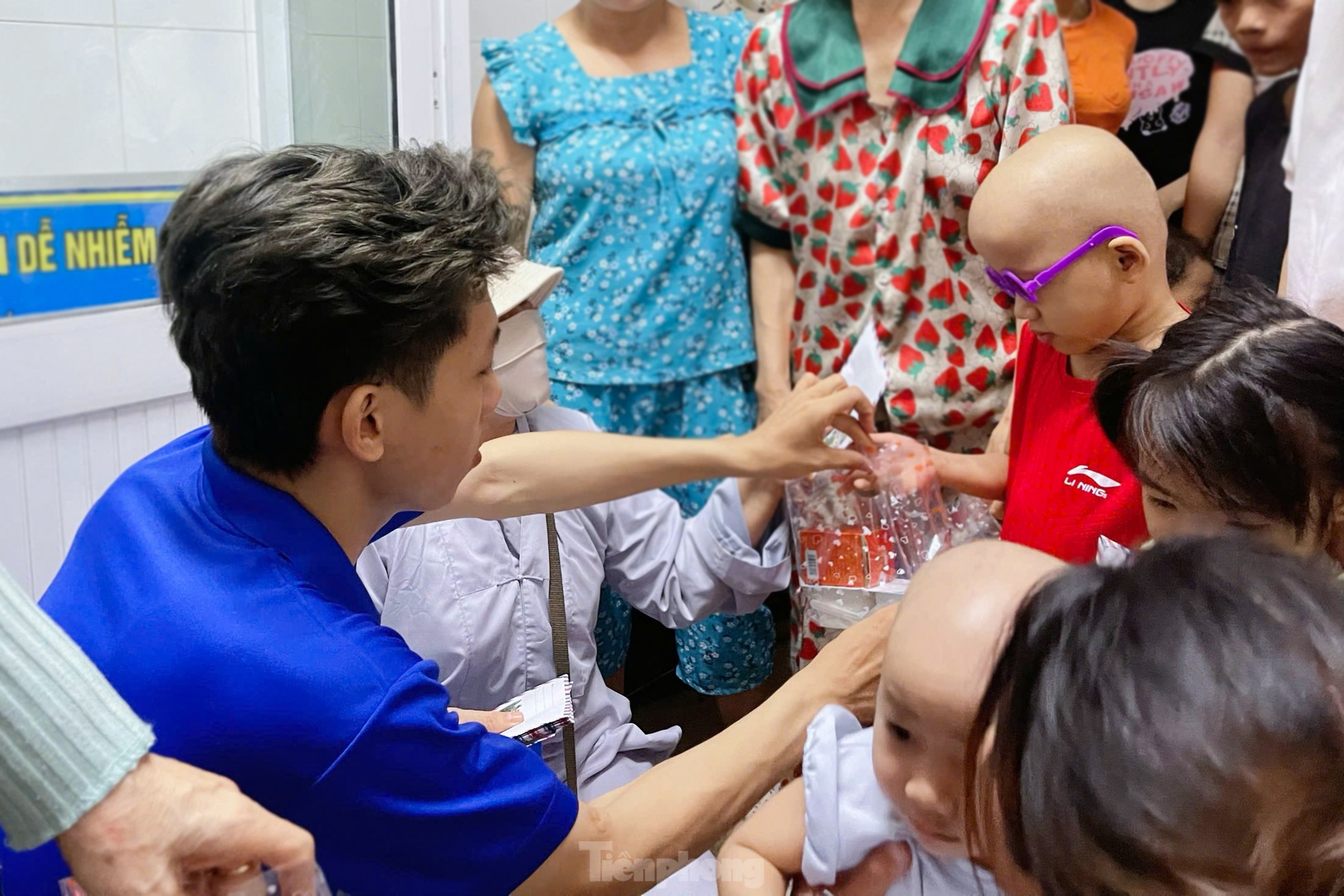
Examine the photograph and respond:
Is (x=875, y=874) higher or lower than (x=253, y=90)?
A: lower

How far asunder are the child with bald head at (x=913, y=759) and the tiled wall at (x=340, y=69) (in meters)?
1.72

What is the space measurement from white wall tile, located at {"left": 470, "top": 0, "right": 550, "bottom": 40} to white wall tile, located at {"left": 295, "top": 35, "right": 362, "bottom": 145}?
1.33 ft

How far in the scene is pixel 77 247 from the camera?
2035mm

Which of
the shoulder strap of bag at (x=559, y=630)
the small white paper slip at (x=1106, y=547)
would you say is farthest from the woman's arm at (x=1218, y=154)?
the shoulder strap of bag at (x=559, y=630)

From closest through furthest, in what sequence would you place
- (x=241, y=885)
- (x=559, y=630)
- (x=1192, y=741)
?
(x=1192, y=741) < (x=241, y=885) < (x=559, y=630)

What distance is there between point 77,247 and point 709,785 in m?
1.55

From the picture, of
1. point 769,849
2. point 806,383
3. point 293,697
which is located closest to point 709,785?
point 769,849

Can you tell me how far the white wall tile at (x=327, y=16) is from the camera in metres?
2.32

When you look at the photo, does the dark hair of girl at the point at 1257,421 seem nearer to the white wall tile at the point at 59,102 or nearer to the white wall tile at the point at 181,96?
the white wall tile at the point at 181,96

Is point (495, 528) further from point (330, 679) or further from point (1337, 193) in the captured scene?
point (1337, 193)

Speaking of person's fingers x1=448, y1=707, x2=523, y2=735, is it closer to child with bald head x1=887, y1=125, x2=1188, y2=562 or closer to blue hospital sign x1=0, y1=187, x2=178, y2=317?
child with bald head x1=887, y1=125, x2=1188, y2=562

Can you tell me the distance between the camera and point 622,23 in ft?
7.50

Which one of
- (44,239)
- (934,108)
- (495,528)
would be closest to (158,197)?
(44,239)

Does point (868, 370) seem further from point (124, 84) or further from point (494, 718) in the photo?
point (124, 84)
